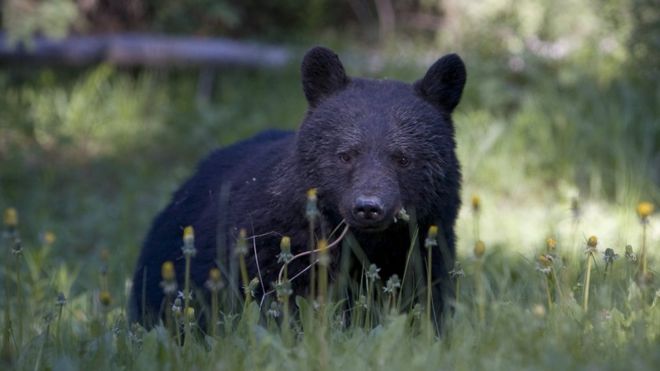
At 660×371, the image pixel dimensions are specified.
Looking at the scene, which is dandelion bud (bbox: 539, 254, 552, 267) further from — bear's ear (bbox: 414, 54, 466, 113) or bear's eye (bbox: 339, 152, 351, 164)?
bear's ear (bbox: 414, 54, 466, 113)

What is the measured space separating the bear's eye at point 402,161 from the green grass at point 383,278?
23.0 inches

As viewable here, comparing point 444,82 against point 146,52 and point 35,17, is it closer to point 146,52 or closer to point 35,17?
point 35,17

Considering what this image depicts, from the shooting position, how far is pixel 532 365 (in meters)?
3.11

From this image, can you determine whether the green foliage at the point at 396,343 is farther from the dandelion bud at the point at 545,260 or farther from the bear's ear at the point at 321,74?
the bear's ear at the point at 321,74

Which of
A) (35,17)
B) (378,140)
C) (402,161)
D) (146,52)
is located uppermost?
(35,17)

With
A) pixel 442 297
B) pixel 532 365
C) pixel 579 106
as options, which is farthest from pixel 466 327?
pixel 579 106

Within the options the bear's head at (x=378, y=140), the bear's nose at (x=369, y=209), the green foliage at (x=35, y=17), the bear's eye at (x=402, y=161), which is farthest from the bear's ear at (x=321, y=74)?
the green foliage at (x=35, y=17)

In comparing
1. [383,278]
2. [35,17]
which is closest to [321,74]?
[383,278]

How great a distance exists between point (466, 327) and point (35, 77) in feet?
31.7

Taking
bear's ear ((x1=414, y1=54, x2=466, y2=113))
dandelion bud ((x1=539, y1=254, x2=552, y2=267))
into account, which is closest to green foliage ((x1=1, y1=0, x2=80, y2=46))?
bear's ear ((x1=414, y1=54, x2=466, y2=113))

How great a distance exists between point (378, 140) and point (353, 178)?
26cm

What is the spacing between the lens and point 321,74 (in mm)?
4980

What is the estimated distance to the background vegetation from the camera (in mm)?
7949

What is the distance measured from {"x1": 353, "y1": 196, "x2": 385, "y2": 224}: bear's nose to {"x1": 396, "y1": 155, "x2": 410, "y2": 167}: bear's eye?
0.44 metres
